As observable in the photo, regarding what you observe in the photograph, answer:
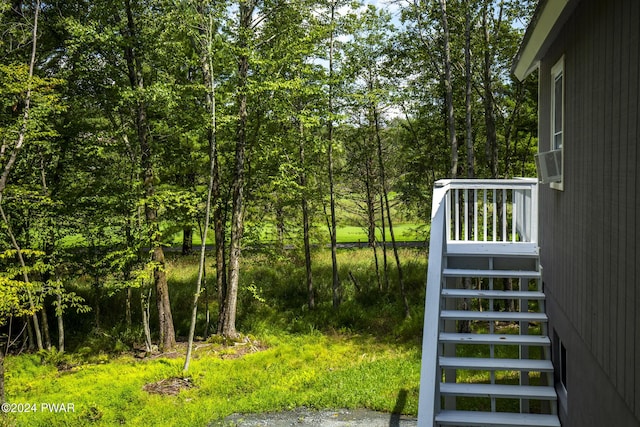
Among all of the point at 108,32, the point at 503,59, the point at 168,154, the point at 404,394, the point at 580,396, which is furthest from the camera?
the point at 503,59

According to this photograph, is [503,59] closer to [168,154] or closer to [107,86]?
[168,154]

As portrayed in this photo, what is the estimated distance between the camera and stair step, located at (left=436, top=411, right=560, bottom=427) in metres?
4.41

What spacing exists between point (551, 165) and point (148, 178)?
9.28 m

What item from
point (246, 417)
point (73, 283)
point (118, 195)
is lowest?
point (246, 417)

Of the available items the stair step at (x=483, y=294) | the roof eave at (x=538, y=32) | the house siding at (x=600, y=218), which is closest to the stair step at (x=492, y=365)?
the house siding at (x=600, y=218)

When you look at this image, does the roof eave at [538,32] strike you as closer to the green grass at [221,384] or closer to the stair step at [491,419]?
the stair step at [491,419]

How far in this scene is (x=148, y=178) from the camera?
38.8 feet

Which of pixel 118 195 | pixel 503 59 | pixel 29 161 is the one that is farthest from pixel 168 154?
pixel 503 59

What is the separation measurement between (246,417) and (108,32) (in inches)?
323

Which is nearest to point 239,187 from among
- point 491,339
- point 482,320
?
point 482,320

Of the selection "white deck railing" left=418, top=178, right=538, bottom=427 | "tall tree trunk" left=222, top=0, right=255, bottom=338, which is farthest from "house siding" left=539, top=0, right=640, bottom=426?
"tall tree trunk" left=222, top=0, right=255, bottom=338

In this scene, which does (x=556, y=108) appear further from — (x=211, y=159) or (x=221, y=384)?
(x=221, y=384)

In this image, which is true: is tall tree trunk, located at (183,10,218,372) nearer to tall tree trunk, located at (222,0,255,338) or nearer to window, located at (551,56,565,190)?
tall tree trunk, located at (222,0,255,338)

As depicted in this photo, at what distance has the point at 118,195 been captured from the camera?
1180 cm
